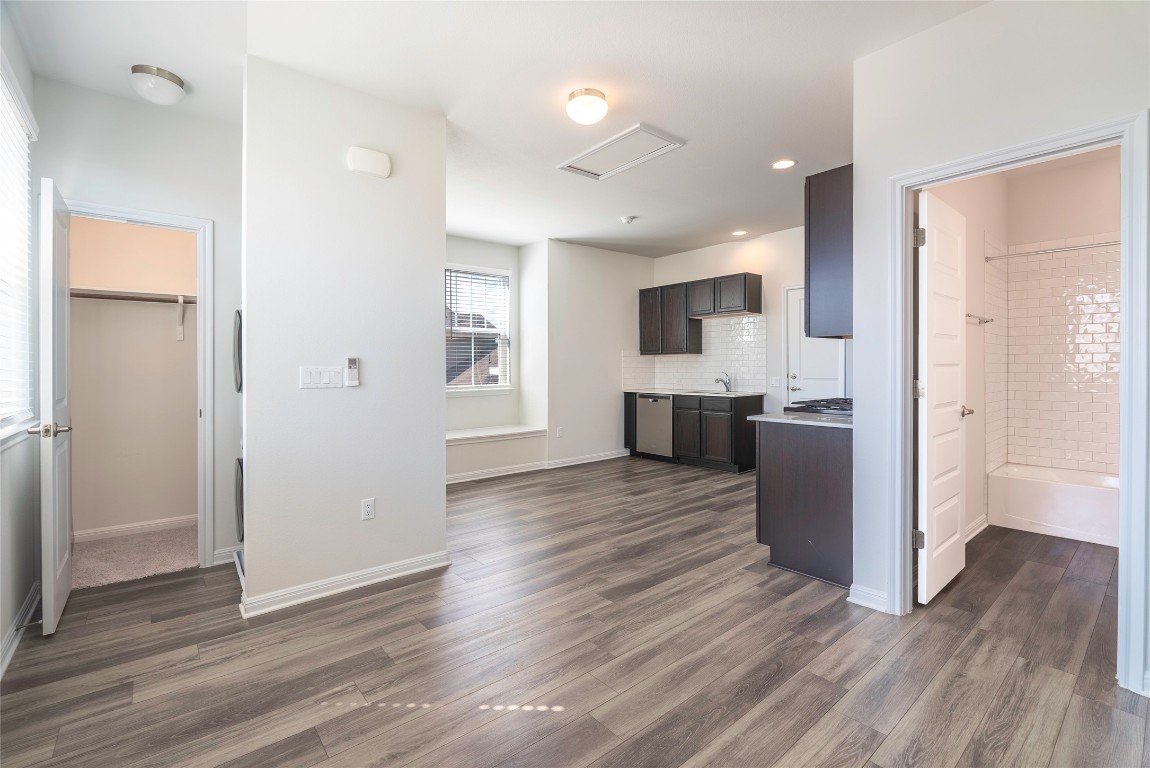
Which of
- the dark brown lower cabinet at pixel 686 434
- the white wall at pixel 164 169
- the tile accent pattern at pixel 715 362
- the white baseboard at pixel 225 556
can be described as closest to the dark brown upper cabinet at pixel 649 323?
the tile accent pattern at pixel 715 362

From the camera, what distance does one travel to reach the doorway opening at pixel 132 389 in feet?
11.6

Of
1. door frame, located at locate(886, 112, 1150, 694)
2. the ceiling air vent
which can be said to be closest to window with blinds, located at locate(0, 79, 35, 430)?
the ceiling air vent

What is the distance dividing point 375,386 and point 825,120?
123 inches

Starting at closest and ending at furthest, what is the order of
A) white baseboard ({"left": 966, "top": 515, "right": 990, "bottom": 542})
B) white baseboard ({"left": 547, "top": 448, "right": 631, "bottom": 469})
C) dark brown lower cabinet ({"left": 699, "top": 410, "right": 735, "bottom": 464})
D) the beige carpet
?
1. the beige carpet
2. white baseboard ({"left": 966, "top": 515, "right": 990, "bottom": 542})
3. dark brown lower cabinet ({"left": 699, "top": 410, "right": 735, "bottom": 464})
4. white baseboard ({"left": 547, "top": 448, "right": 631, "bottom": 469})

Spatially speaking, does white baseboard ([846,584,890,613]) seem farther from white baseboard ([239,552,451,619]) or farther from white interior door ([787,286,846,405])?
white interior door ([787,286,846,405])

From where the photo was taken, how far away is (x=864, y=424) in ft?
8.37

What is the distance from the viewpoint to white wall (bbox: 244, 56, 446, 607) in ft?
8.33

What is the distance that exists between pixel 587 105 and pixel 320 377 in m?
2.03

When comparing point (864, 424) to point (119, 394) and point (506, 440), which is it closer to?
point (506, 440)

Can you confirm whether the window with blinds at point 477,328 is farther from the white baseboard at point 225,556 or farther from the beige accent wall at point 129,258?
the white baseboard at point 225,556

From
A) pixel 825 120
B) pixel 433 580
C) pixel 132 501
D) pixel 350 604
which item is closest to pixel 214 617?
pixel 350 604

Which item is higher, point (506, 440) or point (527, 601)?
point (506, 440)

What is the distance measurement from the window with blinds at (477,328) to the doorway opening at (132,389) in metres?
2.56

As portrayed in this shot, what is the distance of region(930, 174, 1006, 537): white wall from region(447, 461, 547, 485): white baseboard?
4038 mm
